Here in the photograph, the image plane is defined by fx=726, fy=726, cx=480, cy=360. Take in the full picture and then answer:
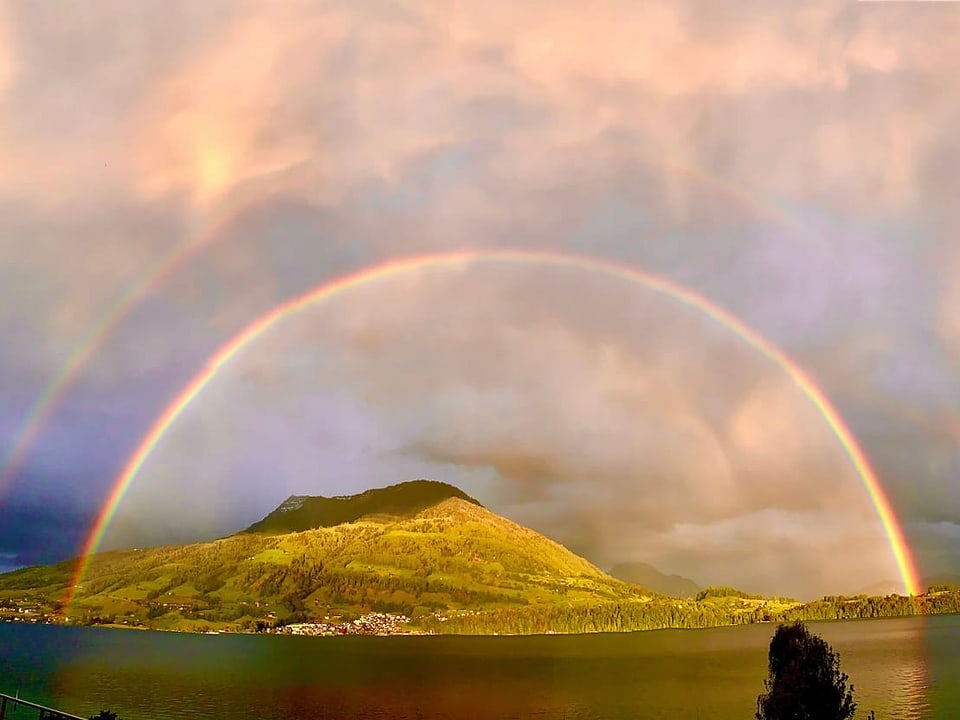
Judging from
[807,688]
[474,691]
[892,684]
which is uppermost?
[807,688]

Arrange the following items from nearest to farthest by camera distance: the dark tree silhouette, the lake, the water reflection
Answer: the dark tree silhouette, the water reflection, the lake

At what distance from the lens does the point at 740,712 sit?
4599 inches

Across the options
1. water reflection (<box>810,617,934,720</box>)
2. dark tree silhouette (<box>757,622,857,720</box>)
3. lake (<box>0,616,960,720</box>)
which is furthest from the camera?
lake (<box>0,616,960,720</box>)

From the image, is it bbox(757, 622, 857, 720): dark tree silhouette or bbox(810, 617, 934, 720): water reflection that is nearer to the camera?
bbox(757, 622, 857, 720): dark tree silhouette

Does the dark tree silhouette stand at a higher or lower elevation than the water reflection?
higher

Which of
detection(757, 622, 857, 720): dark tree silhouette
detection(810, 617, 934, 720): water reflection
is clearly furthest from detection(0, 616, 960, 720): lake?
detection(757, 622, 857, 720): dark tree silhouette

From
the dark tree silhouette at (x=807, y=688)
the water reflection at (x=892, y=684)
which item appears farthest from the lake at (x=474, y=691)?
the dark tree silhouette at (x=807, y=688)

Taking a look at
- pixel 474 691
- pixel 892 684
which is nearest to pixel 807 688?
pixel 892 684

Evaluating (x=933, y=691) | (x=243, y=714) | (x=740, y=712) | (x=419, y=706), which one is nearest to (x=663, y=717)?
(x=740, y=712)

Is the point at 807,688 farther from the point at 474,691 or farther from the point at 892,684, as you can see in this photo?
the point at 474,691

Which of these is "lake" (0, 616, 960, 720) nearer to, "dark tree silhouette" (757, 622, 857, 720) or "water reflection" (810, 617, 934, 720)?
"water reflection" (810, 617, 934, 720)

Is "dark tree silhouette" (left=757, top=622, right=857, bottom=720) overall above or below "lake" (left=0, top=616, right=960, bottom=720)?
above

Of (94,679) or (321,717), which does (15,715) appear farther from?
(94,679)

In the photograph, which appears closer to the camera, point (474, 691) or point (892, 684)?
point (892, 684)
